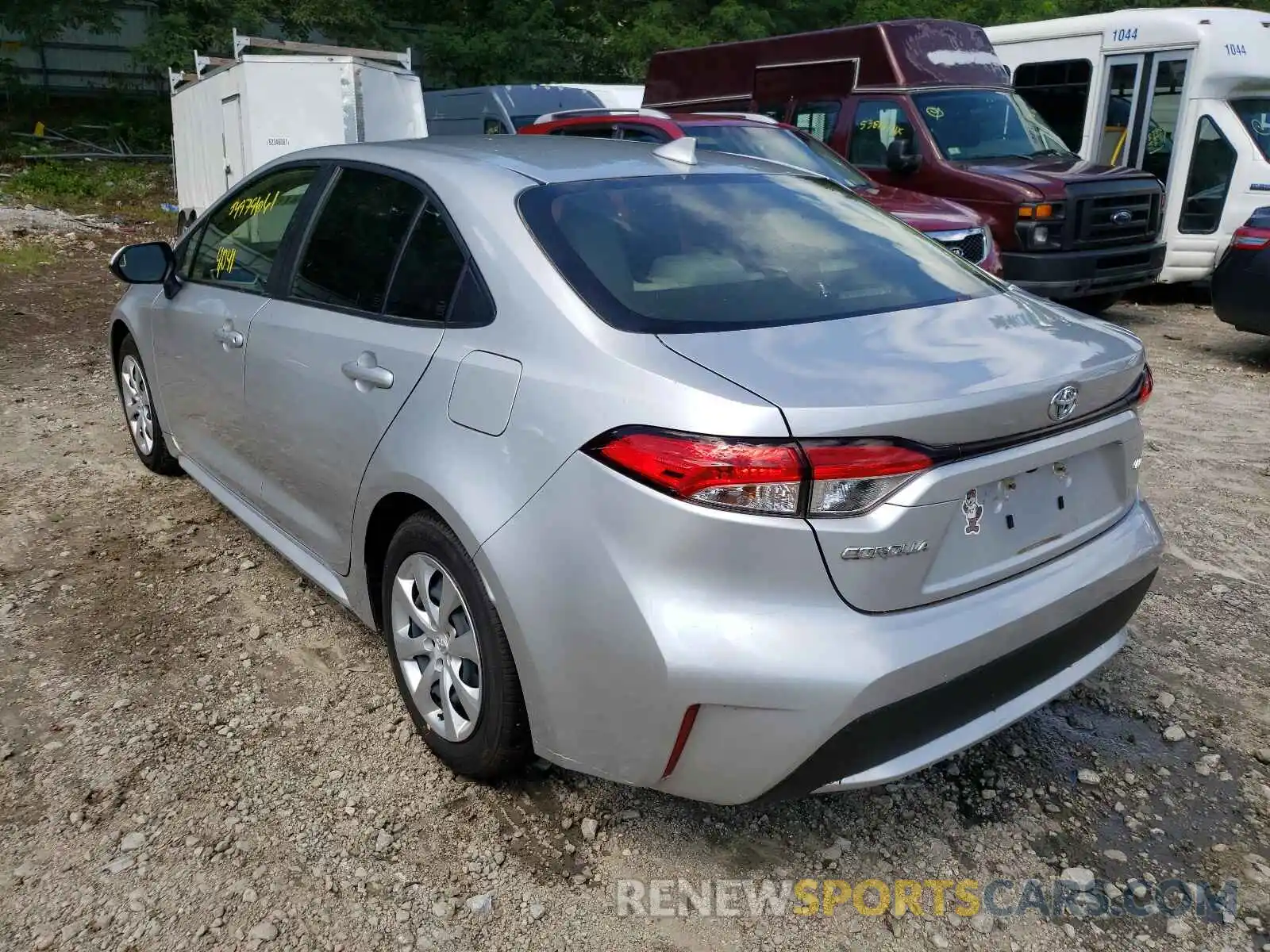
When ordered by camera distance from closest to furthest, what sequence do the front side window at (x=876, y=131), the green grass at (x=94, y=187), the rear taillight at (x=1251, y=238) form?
the rear taillight at (x=1251, y=238) → the front side window at (x=876, y=131) → the green grass at (x=94, y=187)

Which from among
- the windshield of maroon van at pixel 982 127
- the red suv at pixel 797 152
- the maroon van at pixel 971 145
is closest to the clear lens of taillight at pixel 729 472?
the red suv at pixel 797 152

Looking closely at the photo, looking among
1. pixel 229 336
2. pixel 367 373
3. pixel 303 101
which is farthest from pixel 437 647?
pixel 303 101

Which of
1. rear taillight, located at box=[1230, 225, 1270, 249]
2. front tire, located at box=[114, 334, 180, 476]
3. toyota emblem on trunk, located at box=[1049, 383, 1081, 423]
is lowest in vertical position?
front tire, located at box=[114, 334, 180, 476]

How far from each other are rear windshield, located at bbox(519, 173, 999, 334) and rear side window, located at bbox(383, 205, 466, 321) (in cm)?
25

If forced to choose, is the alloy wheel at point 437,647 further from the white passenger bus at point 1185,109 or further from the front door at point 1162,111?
the front door at point 1162,111

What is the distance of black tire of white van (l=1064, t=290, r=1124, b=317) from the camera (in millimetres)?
9977

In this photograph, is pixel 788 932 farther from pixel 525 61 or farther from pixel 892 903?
pixel 525 61

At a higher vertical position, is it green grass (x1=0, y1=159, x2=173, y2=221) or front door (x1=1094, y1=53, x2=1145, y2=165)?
front door (x1=1094, y1=53, x2=1145, y2=165)

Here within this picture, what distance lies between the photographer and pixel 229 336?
3.71 m

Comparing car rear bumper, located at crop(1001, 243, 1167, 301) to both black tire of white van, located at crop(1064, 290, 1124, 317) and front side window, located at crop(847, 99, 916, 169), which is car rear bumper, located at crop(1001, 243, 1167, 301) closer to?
black tire of white van, located at crop(1064, 290, 1124, 317)

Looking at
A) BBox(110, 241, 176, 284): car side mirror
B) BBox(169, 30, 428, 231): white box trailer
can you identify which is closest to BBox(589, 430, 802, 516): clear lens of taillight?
BBox(110, 241, 176, 284): car side mirror

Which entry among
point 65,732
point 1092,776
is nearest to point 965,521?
point 1092,776

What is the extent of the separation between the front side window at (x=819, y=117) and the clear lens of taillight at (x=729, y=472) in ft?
28.4

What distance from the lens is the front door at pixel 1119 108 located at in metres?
10.9
